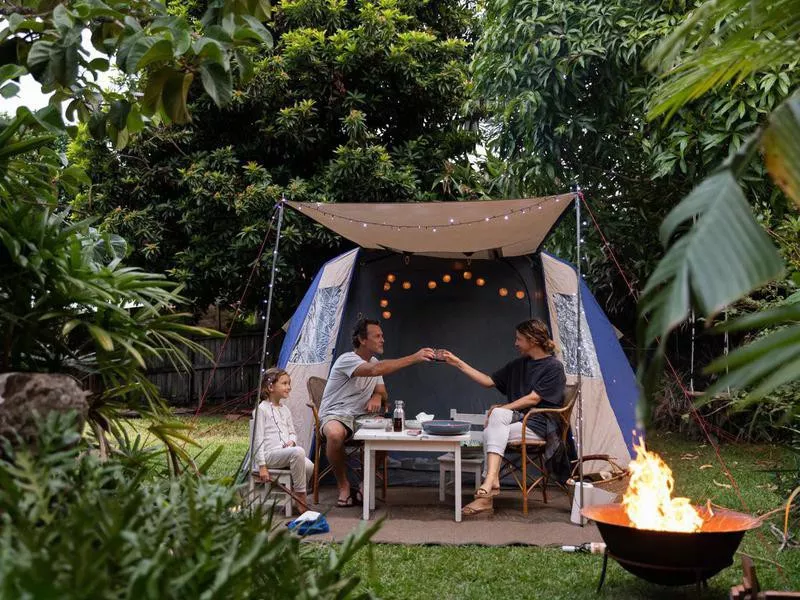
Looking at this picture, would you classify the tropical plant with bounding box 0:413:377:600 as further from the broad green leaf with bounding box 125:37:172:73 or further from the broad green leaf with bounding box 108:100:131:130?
the broad green leaf with bounding box 108:100:131:130

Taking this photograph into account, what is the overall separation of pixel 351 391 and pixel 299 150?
4.54m

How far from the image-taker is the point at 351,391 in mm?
5715

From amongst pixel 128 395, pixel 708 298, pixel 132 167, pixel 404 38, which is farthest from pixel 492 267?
pixel 708 298

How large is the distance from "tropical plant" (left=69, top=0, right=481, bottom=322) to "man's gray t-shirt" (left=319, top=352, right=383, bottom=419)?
356 cm

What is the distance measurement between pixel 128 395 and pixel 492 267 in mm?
4436

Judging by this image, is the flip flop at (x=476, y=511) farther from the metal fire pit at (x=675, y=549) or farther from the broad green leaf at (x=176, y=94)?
the broad green leaf at (x=176, y=94)

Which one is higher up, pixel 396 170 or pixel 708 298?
pixel 396 170

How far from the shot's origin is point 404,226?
5.39 meters

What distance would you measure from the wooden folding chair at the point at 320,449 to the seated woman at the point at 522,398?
81 centimetres

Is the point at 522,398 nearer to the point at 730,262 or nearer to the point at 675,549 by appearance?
the point at 675,549

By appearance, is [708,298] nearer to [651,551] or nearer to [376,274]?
[651,551]

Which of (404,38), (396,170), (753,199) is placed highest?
(404,38)

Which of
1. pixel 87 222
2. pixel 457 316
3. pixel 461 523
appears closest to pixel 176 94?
pixel 87 222

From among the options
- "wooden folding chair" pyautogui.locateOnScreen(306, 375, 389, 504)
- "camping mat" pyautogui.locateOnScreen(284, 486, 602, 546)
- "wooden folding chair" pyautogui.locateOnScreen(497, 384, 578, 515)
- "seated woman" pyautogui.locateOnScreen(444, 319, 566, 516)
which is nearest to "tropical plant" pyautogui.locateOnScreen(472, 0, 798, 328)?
"seated woman" pyautogui.locateOnScreen(444, 319, 566, 516)
